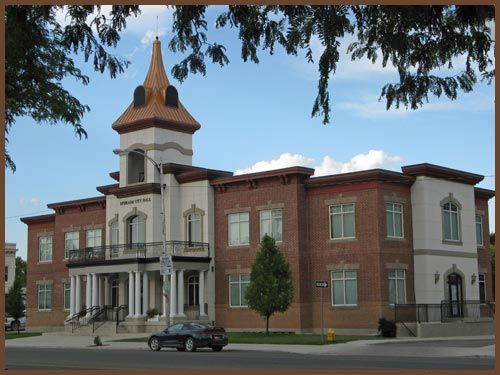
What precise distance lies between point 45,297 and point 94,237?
7.65m

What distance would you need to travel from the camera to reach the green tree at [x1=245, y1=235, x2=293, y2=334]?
4119cm

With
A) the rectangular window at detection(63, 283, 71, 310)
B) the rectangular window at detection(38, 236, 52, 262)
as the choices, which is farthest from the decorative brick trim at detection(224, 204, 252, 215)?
the rectangular window at detection(38, 236, 52, 262)

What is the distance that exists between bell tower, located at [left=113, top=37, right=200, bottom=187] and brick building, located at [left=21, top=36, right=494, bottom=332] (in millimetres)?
87

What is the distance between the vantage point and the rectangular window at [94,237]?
5428cm

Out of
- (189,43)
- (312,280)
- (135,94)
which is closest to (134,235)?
(135,94)

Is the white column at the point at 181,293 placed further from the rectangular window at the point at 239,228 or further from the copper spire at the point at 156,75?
the copper spire at the point at 156,75

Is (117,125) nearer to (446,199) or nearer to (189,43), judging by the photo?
(446,199)

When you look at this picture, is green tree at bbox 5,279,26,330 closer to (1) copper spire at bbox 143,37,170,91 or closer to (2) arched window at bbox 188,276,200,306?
(2) arched window at bbox 188,276,200,306

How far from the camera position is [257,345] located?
36094 mm

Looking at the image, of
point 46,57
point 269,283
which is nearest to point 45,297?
point 269,283

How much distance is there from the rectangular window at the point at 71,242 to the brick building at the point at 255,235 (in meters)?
0.89

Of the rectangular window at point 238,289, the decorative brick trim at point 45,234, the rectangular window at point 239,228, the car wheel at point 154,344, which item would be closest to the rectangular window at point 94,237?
the decorative brick trim at point 45,234

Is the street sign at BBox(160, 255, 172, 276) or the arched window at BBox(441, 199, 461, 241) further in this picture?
the arched window at BBox(441, 199, 461, 241)

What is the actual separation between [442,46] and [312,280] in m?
36.1
